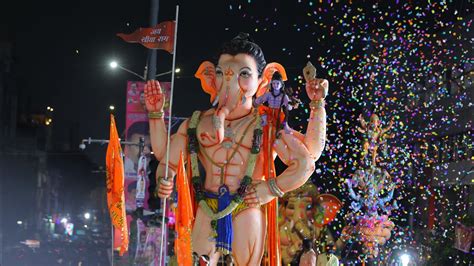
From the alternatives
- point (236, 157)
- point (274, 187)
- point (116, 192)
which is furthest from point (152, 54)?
point (274, 187)

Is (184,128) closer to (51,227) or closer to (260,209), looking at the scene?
(260,209)

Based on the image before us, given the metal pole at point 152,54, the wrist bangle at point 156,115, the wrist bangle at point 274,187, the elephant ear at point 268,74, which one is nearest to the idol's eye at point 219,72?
the elephant ear at point 268,74

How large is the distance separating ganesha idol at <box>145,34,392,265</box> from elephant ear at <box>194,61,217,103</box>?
10 centimetres

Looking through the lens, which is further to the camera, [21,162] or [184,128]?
[21,162]

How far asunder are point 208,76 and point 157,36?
747mm

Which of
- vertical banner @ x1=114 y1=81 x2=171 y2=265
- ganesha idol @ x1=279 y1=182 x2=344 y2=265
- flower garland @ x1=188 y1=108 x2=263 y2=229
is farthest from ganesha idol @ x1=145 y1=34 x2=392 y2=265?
vertical banner @ x1=114 y1=81 x2=171 y2=265

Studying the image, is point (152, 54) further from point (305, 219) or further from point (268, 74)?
point (268, 74)

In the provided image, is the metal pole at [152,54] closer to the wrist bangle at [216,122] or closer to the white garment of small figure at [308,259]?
the white garment of small figure at [308,259]

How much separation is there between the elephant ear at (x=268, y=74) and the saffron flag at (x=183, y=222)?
1.41 meters

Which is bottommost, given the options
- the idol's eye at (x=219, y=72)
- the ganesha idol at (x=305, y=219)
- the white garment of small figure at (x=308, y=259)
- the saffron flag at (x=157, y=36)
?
the white garment of small figure at (x=308, y=259)

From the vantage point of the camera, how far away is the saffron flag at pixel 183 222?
9336 millimetres

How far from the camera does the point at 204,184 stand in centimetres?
984

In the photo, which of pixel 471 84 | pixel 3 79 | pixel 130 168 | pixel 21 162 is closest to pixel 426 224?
pixel 471 84

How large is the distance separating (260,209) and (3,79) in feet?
163
